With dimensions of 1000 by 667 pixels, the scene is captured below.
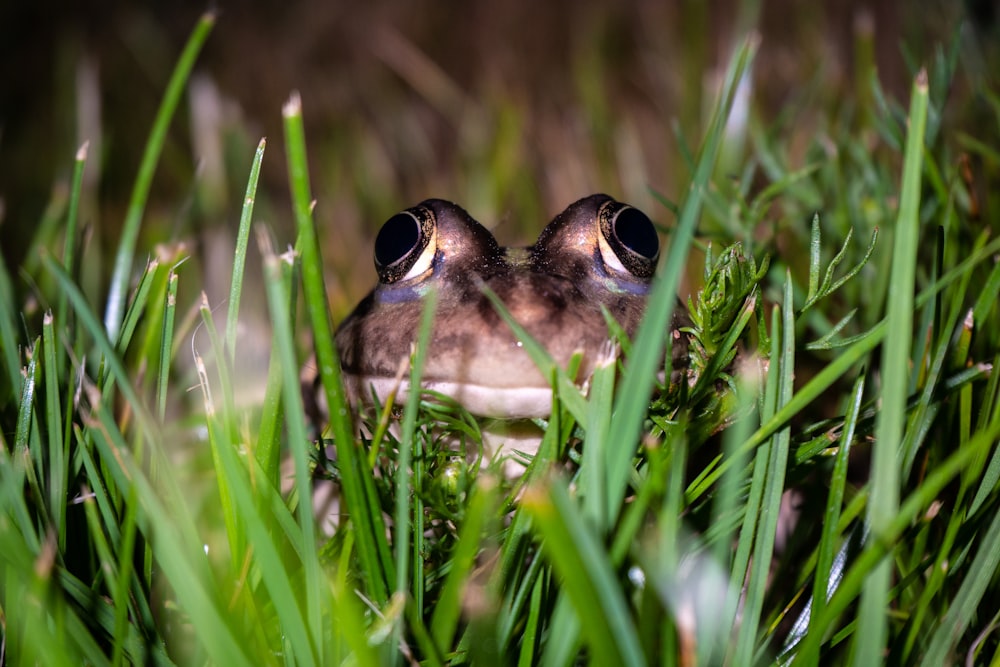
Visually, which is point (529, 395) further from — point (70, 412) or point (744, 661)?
point (70, 412)

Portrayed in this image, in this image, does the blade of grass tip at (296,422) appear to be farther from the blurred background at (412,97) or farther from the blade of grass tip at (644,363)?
the blurred background at (412,97)

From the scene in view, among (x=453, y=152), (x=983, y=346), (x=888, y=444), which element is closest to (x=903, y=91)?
(x=453, y=152)

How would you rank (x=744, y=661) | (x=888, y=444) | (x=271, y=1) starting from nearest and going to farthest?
(x=888, y=444), (x=744, y=661), (x=271, y=1)

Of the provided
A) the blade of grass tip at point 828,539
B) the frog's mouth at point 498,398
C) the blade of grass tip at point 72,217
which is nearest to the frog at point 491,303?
the frog's mouth at point 498,398

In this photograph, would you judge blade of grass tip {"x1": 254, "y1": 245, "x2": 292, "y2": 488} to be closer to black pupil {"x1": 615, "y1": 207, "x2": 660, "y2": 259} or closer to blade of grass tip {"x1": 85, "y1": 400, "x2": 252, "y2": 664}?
blade of grass tip {"x1": 85, "y1": 400, "x2": 252, "y2": 664}

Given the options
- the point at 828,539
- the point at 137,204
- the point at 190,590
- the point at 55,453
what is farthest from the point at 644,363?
the point at 137,204

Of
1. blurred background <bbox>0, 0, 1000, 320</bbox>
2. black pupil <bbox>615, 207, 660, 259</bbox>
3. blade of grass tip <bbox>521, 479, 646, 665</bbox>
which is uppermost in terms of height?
blurred background <bbox>0, 0, 1000, 320</bbox>

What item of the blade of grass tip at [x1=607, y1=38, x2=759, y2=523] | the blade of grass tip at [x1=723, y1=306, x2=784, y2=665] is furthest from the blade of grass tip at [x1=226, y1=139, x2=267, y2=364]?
the blade of grass tip at [x1=723, y1=306, x2=784, y2=665]
